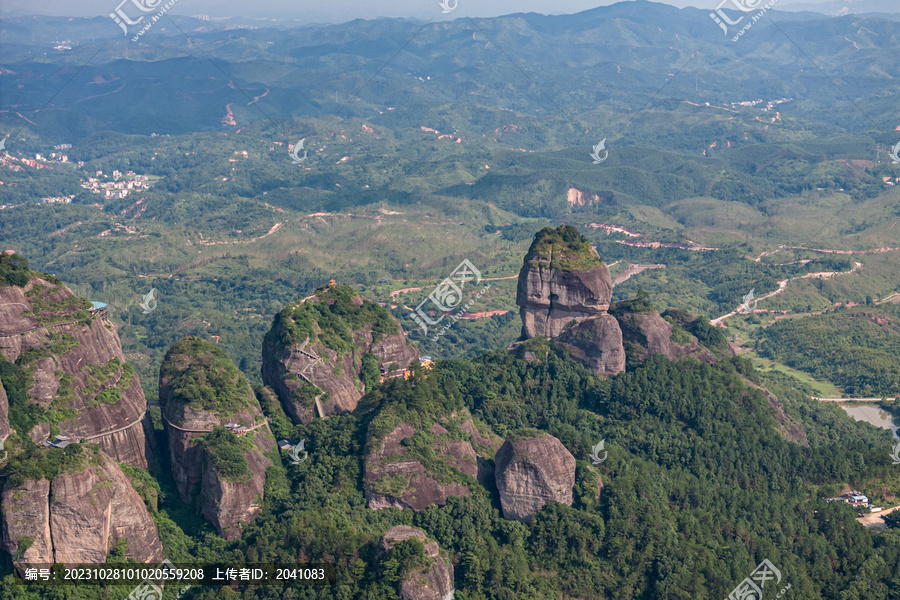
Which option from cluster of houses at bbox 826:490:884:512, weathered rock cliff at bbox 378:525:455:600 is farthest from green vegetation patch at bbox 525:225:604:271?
weathered rock cliff at bbox 378:525:455:600

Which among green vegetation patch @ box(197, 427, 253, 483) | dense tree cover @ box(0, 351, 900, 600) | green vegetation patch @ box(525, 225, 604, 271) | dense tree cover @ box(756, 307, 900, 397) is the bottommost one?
dense tree cover @ box(756, 307, 900, 397)

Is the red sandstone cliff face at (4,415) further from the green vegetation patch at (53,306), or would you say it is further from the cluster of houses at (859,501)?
the cluster of houses at (859,501)

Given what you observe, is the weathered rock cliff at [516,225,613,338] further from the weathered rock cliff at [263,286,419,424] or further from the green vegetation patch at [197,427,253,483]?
the green vegetation patch at [197,427,253,483]

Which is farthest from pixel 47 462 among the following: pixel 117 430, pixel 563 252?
pixel 563 252

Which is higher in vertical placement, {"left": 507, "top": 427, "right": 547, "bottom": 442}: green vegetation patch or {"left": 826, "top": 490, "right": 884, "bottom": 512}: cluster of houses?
{"left": 507, "top": 427, "right": 547, "bottom": 442}: green vegetation patch

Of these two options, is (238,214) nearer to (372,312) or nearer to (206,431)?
(372,312)

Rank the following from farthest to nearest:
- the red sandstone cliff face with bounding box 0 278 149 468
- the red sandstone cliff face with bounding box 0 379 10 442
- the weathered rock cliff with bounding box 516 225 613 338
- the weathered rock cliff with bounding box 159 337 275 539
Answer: the weathered rock cliff with bounding box 516 225 613 338 < the red sandstone cliff face with bounding box 0 278 149 468 < the weathered rock cliff with bounding box 159 337 275 539 < the red sandstone cliff face with bounding box 0 379 10 442

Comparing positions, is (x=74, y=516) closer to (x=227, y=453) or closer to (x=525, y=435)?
(x=227, y=453)

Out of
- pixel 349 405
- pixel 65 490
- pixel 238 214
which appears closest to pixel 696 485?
→ pixel 349 405
